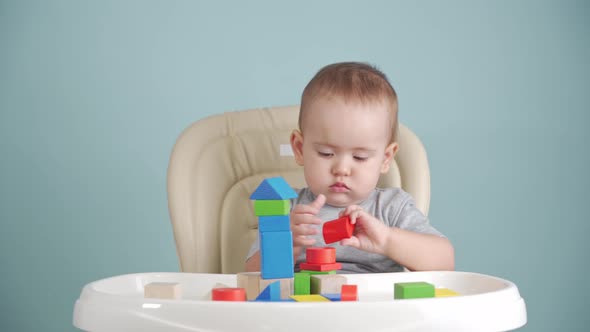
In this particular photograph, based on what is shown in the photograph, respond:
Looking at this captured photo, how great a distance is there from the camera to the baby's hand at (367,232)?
3.35ft

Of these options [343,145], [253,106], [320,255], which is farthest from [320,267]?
[253,106]

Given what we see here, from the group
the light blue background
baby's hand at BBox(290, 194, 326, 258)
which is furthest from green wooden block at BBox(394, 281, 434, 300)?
the light blue background

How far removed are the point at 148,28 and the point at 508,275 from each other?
3.91 ft

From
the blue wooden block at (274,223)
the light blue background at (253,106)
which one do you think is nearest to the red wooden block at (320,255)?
the blue wooden block at (274,223)

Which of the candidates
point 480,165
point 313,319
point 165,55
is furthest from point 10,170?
point 313,319

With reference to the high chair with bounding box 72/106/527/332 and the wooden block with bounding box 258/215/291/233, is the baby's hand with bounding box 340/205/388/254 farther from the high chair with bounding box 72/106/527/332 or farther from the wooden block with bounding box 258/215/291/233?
the wooden block with bounding box 258/215/291/233

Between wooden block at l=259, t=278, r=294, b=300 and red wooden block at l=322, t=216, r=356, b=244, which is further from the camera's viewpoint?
red wooden block at l=322, t=216, r=356, b=244

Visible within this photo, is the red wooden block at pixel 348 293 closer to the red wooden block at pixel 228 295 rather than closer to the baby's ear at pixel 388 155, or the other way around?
the red wooden block at pixel 228 295

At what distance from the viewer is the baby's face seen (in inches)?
46.4

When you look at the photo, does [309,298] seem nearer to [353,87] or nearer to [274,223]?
[274,223]

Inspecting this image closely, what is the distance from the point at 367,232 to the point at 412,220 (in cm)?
21

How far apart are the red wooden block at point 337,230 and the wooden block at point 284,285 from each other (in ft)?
0.57

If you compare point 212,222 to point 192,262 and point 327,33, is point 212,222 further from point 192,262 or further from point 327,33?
point 327,33

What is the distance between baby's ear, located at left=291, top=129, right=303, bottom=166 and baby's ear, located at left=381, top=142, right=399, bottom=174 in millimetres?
149
